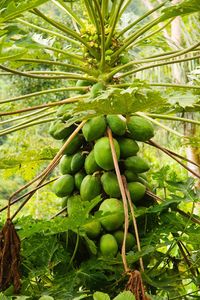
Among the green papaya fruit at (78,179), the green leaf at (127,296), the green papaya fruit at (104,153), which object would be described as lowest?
the green leaf at (127,296)

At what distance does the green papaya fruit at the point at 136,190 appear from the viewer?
1470mm

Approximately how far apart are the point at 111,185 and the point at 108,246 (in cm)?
18

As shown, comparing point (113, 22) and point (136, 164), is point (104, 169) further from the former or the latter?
point (113, 22)

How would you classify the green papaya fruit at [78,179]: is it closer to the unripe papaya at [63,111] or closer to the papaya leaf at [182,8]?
the unripe papaya at [63,111]

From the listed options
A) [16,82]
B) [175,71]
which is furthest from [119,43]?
[16,82]

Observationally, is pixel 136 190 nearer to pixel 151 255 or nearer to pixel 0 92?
pixel 151 255

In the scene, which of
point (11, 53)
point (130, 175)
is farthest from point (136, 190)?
point (11, 53)

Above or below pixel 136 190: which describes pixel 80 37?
above

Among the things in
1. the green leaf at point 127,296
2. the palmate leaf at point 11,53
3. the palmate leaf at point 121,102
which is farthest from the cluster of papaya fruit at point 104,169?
the green leaf at point 127,296

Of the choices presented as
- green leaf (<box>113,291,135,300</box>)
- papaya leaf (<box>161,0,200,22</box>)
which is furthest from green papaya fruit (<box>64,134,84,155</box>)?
green leaf (<box>113,291,135,300</box>)

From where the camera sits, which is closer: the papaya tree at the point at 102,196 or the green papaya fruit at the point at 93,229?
the papaya tree at the point at 102,196

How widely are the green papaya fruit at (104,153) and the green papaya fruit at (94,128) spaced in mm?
29

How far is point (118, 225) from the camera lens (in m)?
1.39

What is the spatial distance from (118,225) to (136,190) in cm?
13
